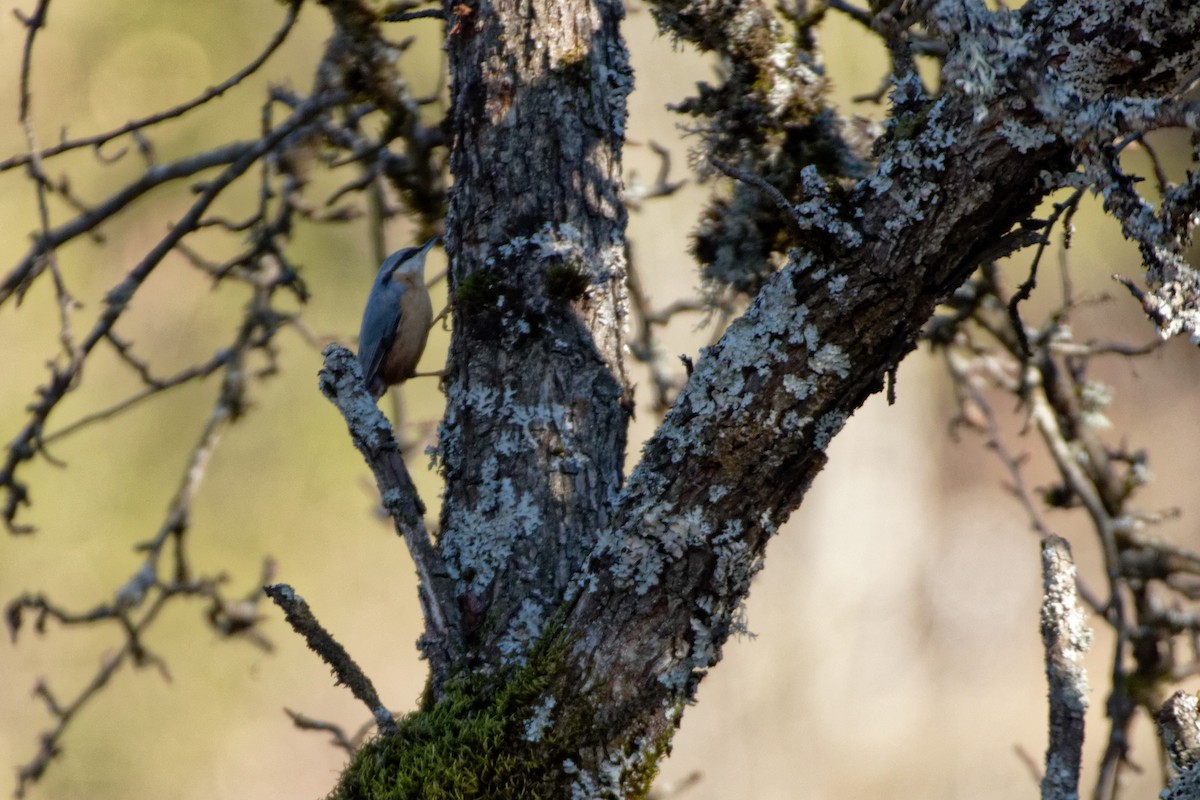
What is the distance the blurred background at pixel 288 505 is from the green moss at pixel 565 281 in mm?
2221

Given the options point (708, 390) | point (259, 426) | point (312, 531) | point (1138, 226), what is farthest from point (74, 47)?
point (1138, 226)

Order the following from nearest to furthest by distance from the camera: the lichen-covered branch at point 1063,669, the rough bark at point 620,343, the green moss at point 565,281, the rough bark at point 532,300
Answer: the rough bark at point 620,343
the lichen-covered branch at point 1063,669
the rough bark at point 532,300
the green moss at point 565,281

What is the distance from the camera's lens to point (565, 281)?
5.41ft

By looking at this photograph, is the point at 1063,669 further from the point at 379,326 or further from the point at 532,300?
the point at 379,326

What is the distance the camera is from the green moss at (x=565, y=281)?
5.41 ft

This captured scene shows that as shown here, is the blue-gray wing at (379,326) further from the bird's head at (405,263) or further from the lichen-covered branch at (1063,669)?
the lichen-covered branch at (1063,669)

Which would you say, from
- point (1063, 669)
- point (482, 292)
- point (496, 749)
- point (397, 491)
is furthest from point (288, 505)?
point (1063, 669)

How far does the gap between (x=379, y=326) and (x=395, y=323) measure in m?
0.07

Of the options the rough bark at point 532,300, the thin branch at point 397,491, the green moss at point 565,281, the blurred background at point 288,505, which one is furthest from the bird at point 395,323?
the thin branch at point 397,491

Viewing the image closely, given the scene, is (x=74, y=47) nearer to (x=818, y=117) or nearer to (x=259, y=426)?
(x=259, y=426)

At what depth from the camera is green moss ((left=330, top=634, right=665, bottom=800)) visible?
1.27 metres

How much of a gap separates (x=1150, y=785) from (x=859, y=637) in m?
2.34

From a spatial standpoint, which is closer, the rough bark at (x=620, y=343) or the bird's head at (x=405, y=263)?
the rough bark at (x=620, y=343)

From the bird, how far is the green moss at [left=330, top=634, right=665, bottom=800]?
1.87 meters
